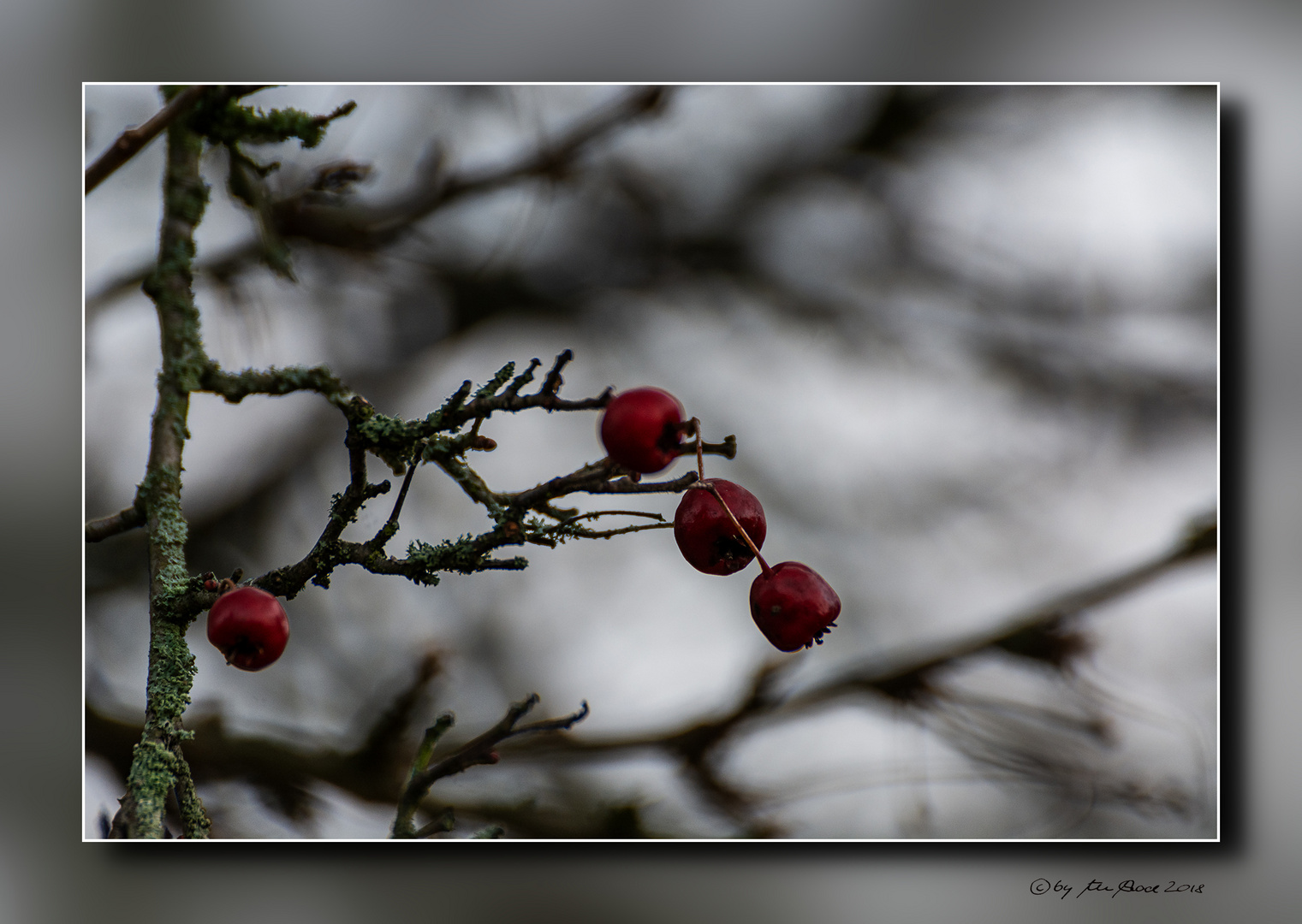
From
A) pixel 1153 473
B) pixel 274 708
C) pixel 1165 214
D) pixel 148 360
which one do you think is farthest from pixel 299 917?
pixel 1165 214

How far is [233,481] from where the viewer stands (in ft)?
4.71

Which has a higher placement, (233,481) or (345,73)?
(345,73)

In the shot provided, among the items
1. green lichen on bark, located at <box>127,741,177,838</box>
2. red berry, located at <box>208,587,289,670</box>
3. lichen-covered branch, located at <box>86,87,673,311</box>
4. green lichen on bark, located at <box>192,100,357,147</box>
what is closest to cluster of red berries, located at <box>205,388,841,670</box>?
red berry, located at <box>208,587,289,670</box>

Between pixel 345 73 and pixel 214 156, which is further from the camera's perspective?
pixel 345 73

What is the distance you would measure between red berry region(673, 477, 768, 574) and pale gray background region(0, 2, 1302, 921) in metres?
0.71

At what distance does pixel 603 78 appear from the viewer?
4.98 feet

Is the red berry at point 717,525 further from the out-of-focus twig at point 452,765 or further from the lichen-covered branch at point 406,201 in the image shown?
the lichen-covered branch at point 406,201

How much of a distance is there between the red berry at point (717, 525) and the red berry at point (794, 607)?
42 millimetres

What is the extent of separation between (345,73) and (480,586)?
0.85m

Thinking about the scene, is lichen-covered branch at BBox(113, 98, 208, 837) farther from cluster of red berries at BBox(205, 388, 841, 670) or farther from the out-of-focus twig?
the out-of-focus twig

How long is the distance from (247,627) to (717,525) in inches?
20.1

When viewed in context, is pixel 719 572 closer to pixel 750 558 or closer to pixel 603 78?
pixel 750 558

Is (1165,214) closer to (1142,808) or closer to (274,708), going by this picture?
(1142,808)

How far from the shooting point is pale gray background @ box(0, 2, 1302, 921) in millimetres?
1488
